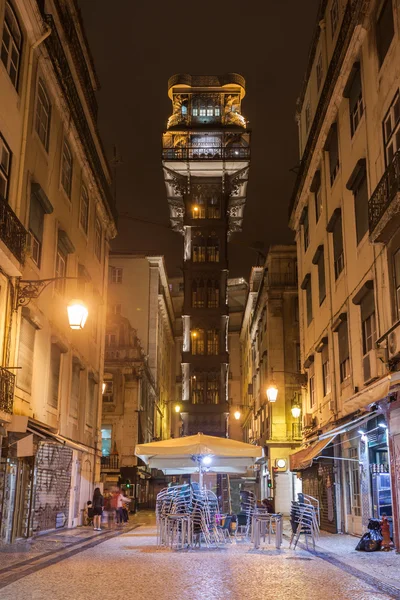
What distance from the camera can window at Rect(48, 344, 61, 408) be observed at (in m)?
20.8

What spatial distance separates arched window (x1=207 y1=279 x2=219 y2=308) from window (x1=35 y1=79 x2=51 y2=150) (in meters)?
35.6

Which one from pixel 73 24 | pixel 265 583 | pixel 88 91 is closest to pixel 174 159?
pixel 88 91

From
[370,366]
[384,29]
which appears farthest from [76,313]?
[384,29]

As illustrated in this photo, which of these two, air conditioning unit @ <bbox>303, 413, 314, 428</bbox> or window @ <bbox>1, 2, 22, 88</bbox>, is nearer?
window @ <bbox>1, 2, 22, 88</bbox>

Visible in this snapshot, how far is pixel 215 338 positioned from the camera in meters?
54.5

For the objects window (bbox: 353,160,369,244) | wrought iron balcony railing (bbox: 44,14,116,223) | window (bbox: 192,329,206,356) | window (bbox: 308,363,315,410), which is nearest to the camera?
window (bbox: 353,160,369,244)

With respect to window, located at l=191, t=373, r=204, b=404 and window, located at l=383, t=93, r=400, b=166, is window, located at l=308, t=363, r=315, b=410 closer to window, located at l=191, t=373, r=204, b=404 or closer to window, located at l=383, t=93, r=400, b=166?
window, located at l=383, t=93, r=400, b=166

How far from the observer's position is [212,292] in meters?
55.5

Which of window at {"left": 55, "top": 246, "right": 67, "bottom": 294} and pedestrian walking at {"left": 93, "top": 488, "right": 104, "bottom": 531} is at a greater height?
A: window at {"left": 55, "top": 246, "right": 67, "bottom": 294}

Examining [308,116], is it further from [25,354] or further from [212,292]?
[212,292]

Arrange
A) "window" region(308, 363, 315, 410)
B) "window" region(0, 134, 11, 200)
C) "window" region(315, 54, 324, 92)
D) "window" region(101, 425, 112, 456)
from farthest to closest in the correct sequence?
1. "window" region(101, 425, 112, 456)
2. "window" region(308, 363, 315, 410)
3. "window" region(315, 54, 324, 92)
4. "window" region(0, 134, 11, 200)

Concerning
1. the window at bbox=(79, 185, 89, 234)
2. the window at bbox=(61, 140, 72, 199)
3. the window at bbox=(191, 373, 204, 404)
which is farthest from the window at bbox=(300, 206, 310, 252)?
the window at bbox=(191, 373, 204, 404)

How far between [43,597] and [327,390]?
16923 mm

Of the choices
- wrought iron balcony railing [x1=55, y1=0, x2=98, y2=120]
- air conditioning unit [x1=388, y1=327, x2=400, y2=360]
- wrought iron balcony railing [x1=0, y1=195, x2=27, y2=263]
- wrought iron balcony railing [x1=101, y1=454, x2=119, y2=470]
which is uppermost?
wrought iron balcony railing [x1=55, y1=0, x2=98, y2=120]
